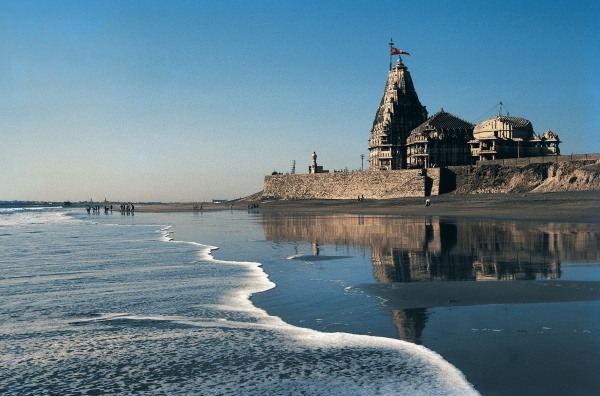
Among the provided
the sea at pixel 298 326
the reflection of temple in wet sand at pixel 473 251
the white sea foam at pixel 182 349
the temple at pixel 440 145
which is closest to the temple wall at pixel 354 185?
the temple at pixel 440 145

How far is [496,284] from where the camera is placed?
39.2 feet

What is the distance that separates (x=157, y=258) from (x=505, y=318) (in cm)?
1312

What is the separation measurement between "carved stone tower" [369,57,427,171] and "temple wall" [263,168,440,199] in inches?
251

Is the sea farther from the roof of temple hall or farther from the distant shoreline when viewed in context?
the roof of temple hall

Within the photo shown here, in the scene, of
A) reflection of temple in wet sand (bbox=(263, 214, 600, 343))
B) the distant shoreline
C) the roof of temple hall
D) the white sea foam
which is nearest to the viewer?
the white sea foam

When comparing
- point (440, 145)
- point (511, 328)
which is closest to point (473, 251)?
point (511, 328)

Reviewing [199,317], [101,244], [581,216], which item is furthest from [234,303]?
[581,216]

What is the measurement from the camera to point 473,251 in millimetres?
18094

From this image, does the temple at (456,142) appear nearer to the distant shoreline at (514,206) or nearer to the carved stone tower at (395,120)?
the carved stone tower at (395,120)

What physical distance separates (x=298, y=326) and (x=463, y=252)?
411 inches

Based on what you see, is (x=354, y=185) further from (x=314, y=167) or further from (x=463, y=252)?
(x=463, y=252)

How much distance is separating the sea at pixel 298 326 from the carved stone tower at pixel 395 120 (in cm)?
6607

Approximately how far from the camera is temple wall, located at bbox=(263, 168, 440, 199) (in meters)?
66.8

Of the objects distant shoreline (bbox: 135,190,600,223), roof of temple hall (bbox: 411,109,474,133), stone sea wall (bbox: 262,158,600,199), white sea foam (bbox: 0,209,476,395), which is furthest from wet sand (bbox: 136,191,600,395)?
roof of temple hall (bbox: 411,109,474,133)
